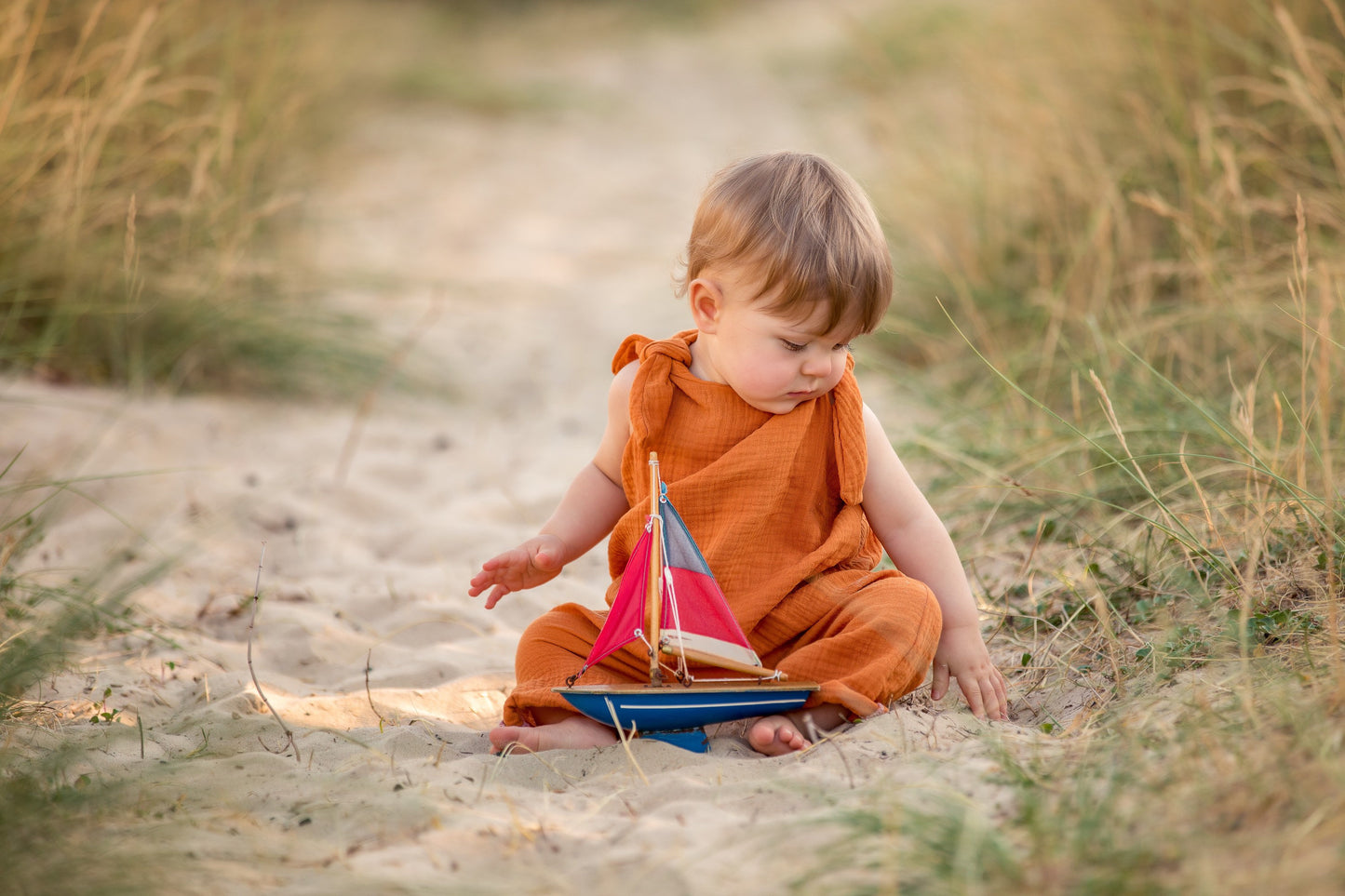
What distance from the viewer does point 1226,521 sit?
241 cm

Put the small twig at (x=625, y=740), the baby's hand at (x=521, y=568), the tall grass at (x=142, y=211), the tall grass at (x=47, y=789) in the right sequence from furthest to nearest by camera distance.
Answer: the tall grass at (x=142, y=211) < the baby's hand at (x=521, y=568) < the small twig at (x=625, y=740) < the tall grass at (x=47, y=789)

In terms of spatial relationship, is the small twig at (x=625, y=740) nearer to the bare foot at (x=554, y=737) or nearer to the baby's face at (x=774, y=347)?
the bare foot at (x=554, y=737)

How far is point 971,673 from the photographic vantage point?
7.00 feet

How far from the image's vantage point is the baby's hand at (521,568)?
7.29ft

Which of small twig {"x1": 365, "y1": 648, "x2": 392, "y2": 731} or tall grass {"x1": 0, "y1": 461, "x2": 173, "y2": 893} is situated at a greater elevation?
tall grass {"x1": 0, "y1": 461, "x2": 173, "y2": 893}

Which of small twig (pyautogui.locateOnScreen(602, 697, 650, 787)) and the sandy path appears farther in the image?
small twig (pyautogui.locateOnScreen(602, 697, 650, 787))

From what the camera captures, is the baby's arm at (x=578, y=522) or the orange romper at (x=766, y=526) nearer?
the orange romper at (x=766, y=526)

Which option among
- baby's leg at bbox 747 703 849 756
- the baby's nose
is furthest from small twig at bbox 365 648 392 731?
the baby's nose

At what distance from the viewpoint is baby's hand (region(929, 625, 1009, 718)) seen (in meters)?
2.11

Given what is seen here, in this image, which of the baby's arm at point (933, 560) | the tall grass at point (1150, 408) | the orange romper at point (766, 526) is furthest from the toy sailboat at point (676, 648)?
the tall grass at point (1150, 408)

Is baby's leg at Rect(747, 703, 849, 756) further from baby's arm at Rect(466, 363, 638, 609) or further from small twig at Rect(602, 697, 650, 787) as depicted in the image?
baby's arm at Rect(466, 363, 638, 609)

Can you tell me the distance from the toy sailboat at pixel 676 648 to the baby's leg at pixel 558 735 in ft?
0.14

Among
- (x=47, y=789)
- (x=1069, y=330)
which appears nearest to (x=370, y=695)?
(x=47, y=789)

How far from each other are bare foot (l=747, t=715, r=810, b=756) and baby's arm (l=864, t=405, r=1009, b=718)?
0.35 meters
